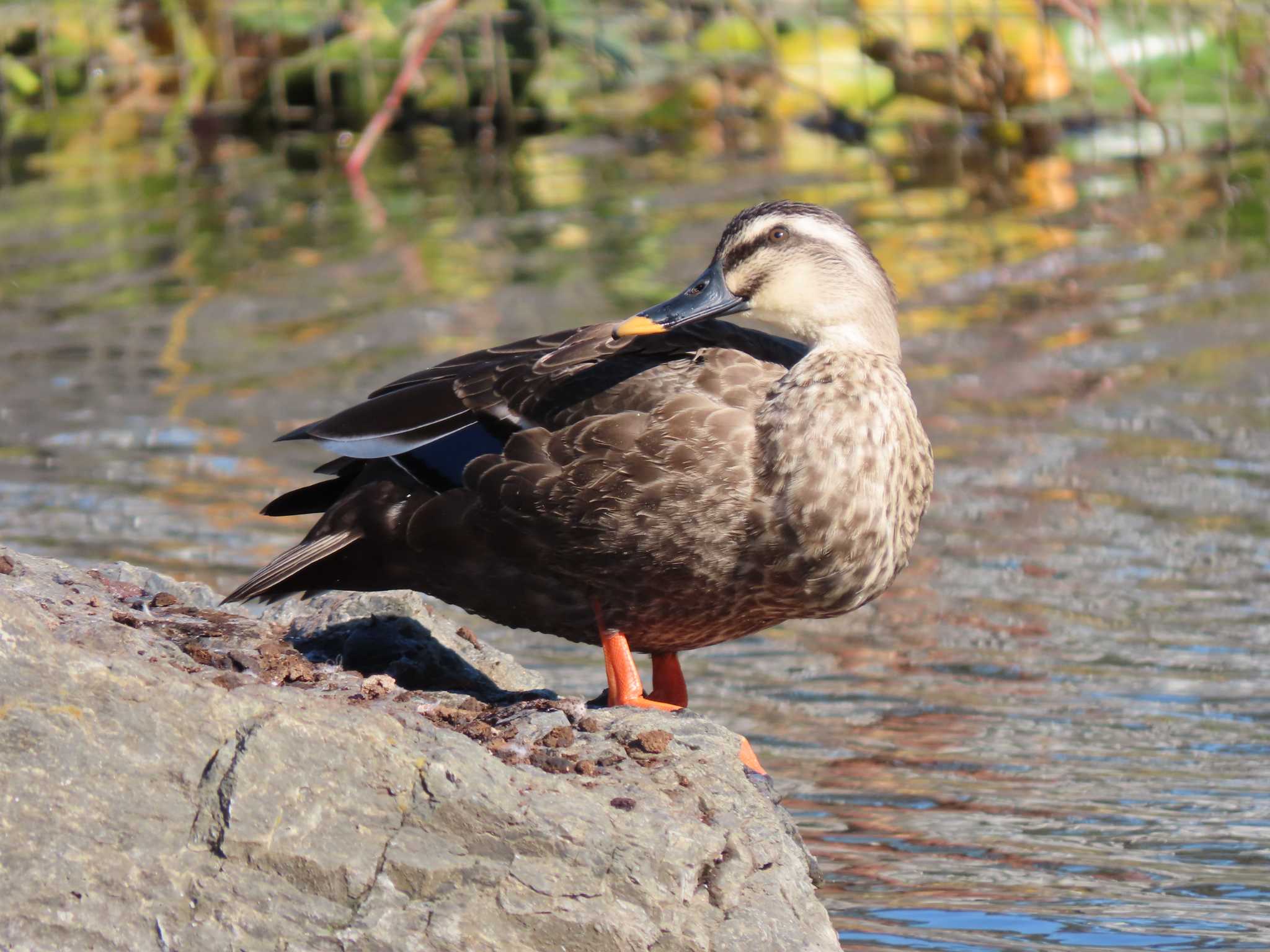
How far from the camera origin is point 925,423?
7.11 meters

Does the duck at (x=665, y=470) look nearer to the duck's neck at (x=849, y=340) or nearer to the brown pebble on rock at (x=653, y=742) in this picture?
the duck's neck at (x=849, y=340)

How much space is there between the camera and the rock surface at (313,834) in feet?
8.99

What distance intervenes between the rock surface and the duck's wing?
104 centimetres

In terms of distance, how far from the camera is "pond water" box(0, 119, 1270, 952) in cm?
409

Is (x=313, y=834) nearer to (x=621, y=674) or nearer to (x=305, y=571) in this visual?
(x=621, y=674)

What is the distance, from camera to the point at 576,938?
112 inches

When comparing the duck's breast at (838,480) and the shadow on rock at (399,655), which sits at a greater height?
the duck's breast at (838,480)

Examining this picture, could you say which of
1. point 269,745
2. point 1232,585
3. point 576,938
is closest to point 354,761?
point 269,745

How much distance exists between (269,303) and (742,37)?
199 inches

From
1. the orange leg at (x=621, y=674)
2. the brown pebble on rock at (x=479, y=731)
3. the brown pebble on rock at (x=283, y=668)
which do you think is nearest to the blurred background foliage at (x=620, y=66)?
the orange leg at (x=621, y=674)

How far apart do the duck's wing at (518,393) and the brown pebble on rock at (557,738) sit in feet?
2.66

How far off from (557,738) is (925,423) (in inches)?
157

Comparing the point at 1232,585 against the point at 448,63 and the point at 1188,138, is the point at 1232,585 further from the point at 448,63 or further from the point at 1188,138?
the point at 448,63

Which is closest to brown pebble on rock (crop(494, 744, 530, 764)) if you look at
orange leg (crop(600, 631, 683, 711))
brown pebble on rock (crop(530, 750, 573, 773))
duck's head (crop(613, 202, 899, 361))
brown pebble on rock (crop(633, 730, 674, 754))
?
brown pebble on rock (crop(530, 750, 573, 773))
